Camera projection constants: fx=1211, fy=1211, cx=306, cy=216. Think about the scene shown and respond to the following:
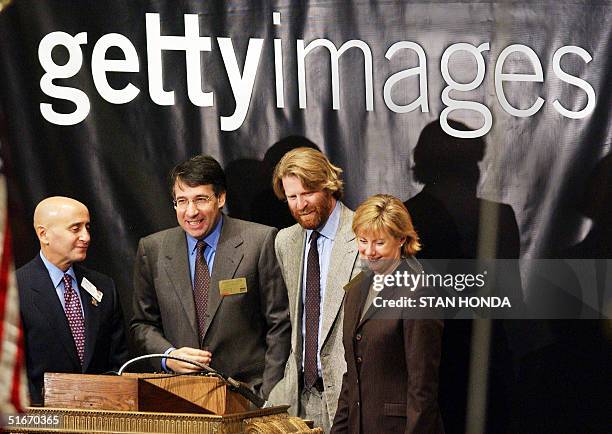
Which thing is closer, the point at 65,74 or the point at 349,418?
the point at 349,418

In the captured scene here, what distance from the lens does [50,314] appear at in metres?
5.72

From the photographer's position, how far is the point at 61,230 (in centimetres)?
580

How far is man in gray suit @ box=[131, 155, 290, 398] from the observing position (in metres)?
5.82

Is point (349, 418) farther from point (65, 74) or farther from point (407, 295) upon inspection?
point (65, 74)

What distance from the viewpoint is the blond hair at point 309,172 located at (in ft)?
19.2

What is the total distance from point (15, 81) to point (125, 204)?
79 cm

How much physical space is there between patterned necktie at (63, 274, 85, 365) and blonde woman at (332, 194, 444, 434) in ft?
4.16

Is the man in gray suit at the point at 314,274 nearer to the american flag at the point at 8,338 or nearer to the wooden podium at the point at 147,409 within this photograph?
the wooden podium at the point at 147,409

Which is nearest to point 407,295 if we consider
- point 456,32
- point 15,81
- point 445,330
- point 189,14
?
point 445,330

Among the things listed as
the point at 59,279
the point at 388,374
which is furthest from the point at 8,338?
the point at 59,279

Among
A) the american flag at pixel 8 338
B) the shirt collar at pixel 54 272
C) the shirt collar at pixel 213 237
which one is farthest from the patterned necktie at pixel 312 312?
the american flag at pixel 8 338

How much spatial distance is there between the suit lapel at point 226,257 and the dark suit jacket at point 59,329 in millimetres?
489

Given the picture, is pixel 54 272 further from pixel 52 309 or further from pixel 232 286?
pixel 232 286

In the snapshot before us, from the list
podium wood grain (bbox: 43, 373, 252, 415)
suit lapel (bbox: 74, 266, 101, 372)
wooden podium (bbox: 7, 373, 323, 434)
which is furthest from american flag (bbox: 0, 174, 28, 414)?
suit lapel (bbox: 74, 266, 101, 372)
